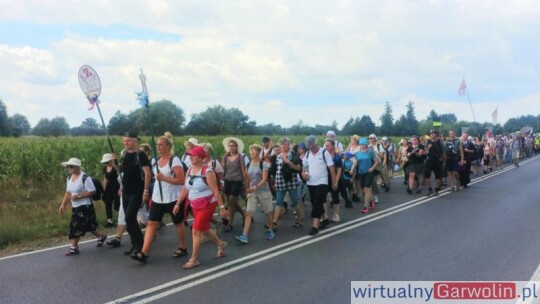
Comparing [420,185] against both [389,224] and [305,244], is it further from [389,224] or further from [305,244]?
[305,244]

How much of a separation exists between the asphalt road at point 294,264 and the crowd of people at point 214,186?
0.32 m

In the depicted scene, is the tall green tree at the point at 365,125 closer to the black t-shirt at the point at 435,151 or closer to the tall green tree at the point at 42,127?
the tall green tree at the point at 42,127

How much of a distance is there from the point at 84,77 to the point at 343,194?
6.32 meters

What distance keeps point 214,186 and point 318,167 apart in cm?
282

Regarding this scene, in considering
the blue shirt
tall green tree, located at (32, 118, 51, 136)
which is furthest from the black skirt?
tall green tree, located at (32, 118, 51, 136)

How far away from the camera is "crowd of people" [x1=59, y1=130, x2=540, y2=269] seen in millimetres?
6992

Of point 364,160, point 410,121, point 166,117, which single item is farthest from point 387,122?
point 364,160

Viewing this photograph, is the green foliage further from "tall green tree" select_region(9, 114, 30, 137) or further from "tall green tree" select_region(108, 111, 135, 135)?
"tall green tree" select_region(108, 111, 135, 135)

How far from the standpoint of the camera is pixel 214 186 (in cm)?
684

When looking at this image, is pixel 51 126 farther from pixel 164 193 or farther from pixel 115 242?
pixel 164 193

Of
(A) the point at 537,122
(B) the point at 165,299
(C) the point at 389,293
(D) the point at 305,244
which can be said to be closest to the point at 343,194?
(D) the point at 305,244

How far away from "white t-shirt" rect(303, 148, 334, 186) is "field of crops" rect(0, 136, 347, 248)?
4907mm

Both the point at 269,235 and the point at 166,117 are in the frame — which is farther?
the point at 166,117

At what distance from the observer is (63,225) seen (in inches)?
395
